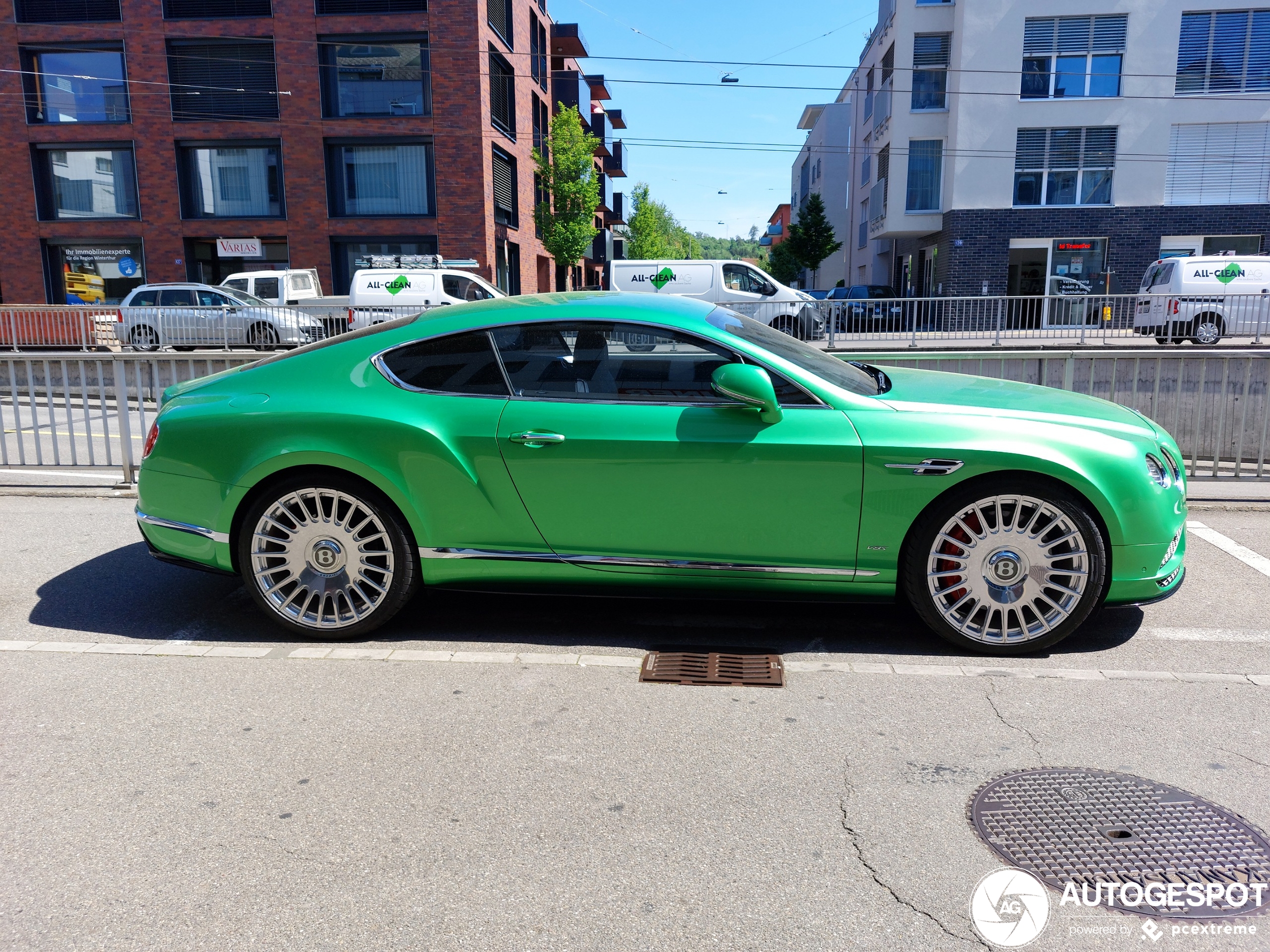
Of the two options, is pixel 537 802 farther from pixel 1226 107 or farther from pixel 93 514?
pixel 1226 107

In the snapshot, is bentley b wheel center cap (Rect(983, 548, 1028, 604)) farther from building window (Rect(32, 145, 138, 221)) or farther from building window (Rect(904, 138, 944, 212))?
building window (Rect(32, 145, 138, 221))

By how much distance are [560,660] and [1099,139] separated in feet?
110

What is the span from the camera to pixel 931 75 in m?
34.6

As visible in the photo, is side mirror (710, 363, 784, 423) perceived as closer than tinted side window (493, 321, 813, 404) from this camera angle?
Yes

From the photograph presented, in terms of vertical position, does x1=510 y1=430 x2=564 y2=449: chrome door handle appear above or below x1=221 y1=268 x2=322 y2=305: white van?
below

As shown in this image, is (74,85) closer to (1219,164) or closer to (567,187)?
(567,187)

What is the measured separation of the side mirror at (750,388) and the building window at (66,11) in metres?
35.4

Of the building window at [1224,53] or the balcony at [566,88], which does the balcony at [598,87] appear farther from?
the building window at [1224,53]

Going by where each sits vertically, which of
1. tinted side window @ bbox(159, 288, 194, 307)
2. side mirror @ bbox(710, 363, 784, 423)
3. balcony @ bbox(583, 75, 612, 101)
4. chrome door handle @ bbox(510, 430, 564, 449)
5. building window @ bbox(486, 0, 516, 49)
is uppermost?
balcony @ bbox(583, 75, 612, 101)

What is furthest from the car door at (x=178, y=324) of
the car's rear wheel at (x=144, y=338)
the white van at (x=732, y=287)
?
the white van at (x=732, y=287)

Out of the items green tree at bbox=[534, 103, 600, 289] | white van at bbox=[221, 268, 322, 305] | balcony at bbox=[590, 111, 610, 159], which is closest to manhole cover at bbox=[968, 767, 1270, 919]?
white van at bbox=[221, 268, 322, 305]

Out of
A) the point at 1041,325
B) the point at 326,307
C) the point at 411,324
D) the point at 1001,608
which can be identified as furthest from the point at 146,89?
the point at 1001,608

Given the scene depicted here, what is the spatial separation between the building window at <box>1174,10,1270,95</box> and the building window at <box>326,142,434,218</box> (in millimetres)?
24517

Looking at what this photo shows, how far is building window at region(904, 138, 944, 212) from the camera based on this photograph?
1363 inches
